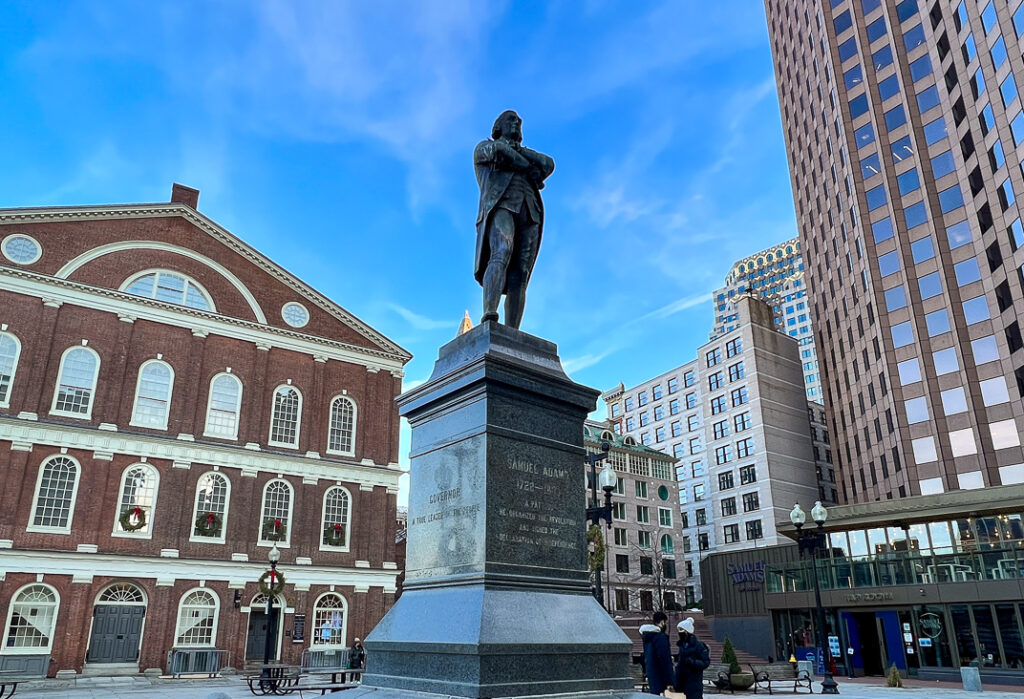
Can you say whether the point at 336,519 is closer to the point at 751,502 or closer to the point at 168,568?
the point at 168,568

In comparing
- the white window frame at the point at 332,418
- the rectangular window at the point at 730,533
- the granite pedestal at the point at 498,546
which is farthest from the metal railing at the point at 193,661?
the rectangular window at the point at 730,533

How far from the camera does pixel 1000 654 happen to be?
32.3m

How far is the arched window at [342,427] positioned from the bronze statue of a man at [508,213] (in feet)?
114

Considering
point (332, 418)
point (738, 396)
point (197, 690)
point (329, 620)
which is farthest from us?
point (738, 396)

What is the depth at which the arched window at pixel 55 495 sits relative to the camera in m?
33.1

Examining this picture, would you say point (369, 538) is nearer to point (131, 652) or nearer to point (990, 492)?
point (131, 652)

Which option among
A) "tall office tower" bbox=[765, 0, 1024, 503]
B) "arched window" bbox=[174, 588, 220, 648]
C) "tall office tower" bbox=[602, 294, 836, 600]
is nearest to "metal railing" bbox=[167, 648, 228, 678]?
"arched window" bbox=[174, 588, 220, 648]

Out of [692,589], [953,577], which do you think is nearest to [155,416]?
[953,577]

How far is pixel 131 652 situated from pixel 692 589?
62.7 m

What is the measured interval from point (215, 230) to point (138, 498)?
15.5m

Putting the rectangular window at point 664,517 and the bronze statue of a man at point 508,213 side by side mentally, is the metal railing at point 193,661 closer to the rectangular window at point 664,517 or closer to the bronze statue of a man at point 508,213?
the bronze statue of a man at point 508,213

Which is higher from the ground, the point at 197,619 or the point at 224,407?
the point at 224,407

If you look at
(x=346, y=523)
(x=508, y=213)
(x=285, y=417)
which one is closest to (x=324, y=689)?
(x=508, y=213)

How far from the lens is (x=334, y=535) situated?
40094mm
